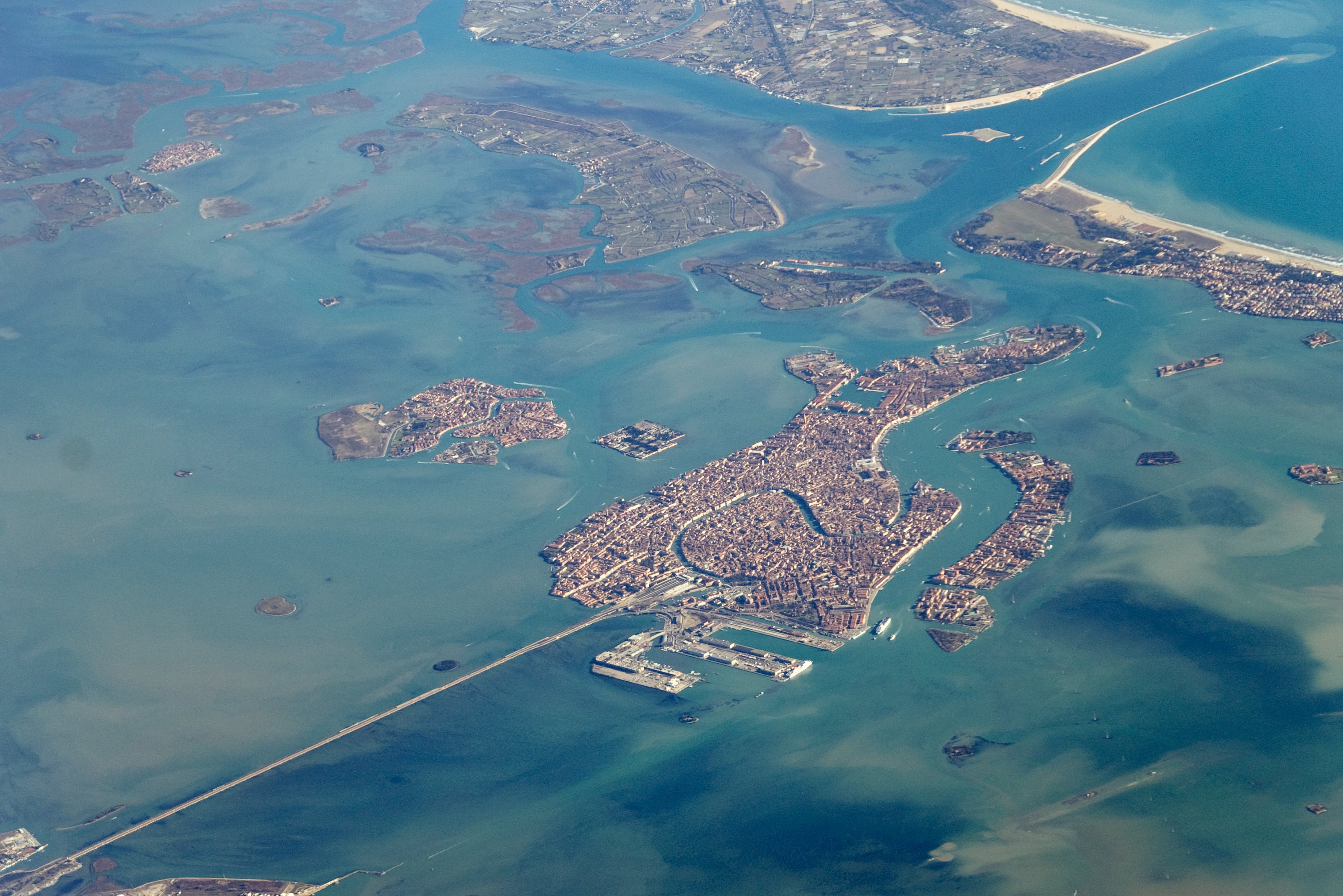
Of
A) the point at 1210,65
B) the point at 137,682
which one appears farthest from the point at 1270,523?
the point at 1210,65

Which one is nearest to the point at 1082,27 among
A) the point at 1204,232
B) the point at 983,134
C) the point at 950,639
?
the point at 983,134

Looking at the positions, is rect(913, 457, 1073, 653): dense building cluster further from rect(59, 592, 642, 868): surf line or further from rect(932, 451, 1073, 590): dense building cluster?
rect(59, 592, 642, 868): surf line

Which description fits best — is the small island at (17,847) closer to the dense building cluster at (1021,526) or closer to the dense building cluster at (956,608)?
the dense building cluster at (956,608)

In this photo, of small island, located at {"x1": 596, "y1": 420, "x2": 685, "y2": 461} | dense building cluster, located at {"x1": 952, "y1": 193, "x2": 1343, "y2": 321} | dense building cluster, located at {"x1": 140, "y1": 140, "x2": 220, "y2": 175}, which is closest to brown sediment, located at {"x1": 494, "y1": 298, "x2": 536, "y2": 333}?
small island, located at {"x1": 596, "y1": 420, "x2": 685, "y2": 461}

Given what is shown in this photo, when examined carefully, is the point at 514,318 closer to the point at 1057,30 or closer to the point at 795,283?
the point at 795,283

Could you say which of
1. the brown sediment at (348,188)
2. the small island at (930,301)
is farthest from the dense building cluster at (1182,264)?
the brown sediment at (348,188)

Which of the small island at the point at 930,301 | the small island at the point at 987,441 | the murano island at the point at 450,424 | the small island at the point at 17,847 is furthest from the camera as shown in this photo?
the small island at the point at 930,301

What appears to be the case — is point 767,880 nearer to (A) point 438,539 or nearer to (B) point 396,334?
(A) point 438,539
